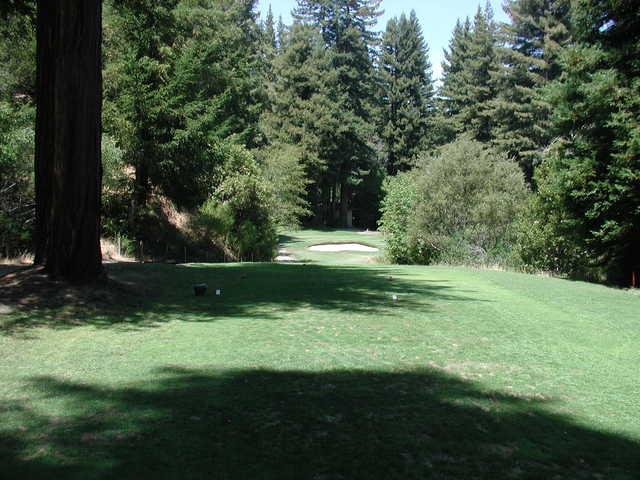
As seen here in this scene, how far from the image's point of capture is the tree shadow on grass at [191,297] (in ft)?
27.6

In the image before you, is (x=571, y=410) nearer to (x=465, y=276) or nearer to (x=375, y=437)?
(x=375, y=437)

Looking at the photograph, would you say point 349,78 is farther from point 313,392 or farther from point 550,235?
point 313,392

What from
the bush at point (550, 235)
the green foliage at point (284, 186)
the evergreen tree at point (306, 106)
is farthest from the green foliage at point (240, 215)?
the evergreen tree at point (306, 106)

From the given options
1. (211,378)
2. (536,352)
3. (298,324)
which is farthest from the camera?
(298,324)

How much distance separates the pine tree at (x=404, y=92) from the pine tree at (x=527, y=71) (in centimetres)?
1453

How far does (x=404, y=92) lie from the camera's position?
204 feet

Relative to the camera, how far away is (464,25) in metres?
61.7

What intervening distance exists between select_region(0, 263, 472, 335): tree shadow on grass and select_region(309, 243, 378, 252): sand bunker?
23.5 m

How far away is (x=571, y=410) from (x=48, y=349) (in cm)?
546

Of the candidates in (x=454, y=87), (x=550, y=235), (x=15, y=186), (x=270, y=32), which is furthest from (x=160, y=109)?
(x=270, y=32)

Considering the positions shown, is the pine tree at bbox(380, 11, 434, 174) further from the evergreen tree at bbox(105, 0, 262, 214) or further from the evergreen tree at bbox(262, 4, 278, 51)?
the evergreen tree at bbox(105, 0, 262, 214)

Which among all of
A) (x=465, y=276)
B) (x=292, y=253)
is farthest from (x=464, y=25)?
(x=465, y=276)

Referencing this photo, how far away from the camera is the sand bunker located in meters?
38.9

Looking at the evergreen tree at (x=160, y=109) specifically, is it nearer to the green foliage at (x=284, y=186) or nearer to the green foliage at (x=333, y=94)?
the green foliage at (x=284, y=186)
